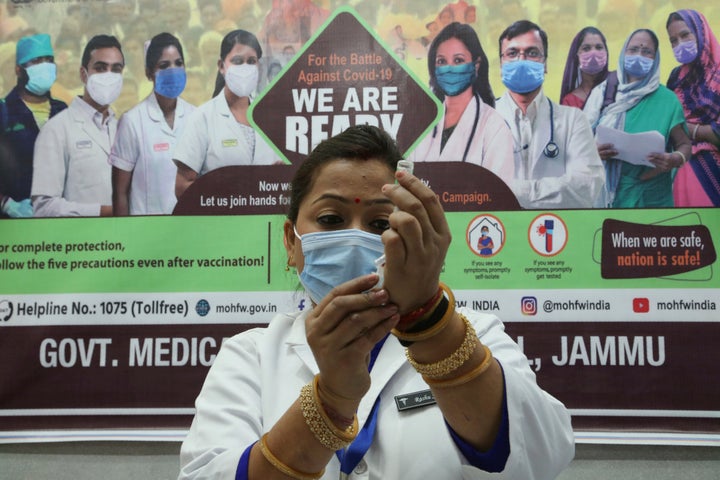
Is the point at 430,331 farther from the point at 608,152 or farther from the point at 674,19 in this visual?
the point at 674,19

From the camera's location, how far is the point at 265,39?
81.4 inches

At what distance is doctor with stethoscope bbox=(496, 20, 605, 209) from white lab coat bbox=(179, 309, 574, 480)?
89cm

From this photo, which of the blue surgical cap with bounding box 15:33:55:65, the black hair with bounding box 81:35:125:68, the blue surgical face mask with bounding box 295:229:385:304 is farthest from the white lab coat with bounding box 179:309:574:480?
the blue surgical cap with bounding box 15:33:55:65

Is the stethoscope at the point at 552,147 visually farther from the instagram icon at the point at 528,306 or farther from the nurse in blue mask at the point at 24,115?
the nurse in blue mask at the point at 24,115

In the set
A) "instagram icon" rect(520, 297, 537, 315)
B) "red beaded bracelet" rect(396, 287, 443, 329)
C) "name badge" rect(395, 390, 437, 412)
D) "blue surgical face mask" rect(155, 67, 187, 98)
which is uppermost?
"blue surgical face mask" rect(155, 67, 187, 98)

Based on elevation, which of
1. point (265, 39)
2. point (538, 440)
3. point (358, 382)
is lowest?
point (538, 440)

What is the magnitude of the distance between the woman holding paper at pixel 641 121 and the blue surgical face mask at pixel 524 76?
167 mm

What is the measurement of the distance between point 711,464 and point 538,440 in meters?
1.28

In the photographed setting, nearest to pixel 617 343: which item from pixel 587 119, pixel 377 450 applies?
pixel 587 119

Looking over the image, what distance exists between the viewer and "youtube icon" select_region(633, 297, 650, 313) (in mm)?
1906

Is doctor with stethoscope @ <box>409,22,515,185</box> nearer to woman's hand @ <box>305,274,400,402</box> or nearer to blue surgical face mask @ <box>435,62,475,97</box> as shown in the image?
blue surgical face mask @ <box>435,62,475,97</box>

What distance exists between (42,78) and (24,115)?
133 millimetres

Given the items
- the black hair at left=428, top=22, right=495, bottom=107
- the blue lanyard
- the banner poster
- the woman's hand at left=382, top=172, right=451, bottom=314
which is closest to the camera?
the woman's hand at left=382, top=172, right=451, bottom=314

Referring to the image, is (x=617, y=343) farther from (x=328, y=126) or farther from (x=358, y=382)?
(x=358, y=382)
